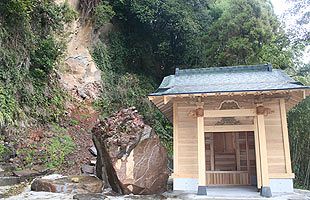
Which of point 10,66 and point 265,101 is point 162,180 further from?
point 10,66

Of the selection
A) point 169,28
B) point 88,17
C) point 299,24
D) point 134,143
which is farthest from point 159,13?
point 134,143

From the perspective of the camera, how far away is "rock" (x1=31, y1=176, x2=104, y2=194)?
6027mm

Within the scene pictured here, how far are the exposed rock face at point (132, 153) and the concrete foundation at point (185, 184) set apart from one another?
32 cm

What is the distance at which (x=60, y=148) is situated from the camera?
9.35 metres

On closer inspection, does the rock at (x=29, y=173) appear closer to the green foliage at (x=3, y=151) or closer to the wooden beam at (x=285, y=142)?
the green foliage at (x=3, y=151)

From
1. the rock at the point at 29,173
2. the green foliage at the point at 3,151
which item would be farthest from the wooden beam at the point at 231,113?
the green foliage at the point at 3,151

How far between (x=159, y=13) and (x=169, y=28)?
0.97 m

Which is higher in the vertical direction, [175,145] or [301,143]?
[301,143]

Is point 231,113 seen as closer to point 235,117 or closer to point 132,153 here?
point 235,117

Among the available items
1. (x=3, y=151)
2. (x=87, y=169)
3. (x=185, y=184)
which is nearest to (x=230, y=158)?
(x=185, y=184)

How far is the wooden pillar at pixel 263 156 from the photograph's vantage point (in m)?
6.21

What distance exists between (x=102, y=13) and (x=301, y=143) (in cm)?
1072

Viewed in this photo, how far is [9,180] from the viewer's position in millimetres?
6676

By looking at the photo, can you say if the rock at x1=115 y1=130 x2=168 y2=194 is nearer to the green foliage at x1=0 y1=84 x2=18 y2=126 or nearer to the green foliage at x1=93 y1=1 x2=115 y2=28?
the green foliage at x1=0 y1=84 x2=18 y2=126
